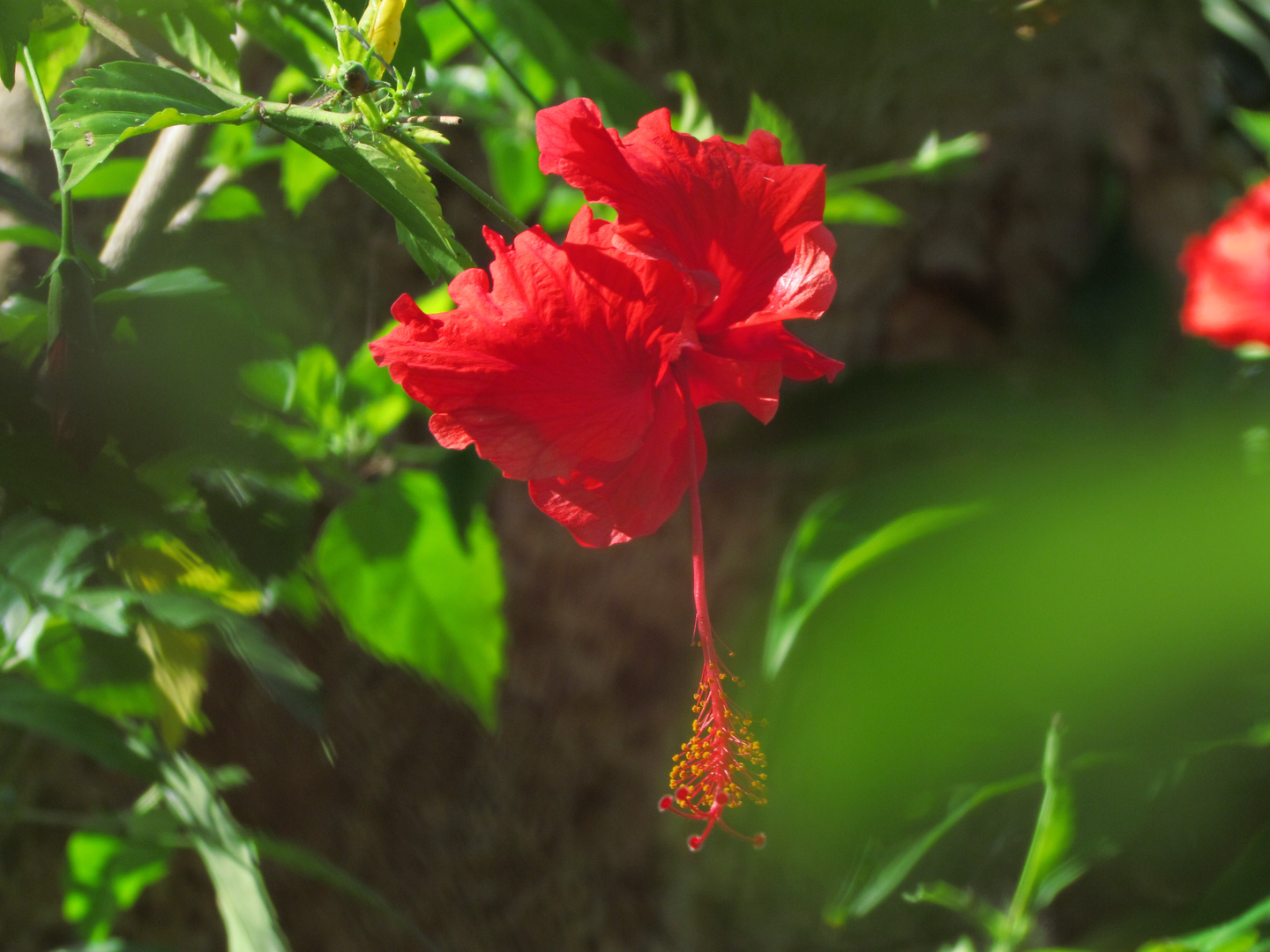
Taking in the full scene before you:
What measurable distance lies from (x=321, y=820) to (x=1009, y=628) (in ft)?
2.05

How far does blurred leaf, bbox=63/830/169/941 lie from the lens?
591 millimetres

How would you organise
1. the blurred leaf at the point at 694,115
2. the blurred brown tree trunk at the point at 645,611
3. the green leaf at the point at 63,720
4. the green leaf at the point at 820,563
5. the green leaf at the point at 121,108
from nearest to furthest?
the green leaf at the point at 121,108, the green leaf at the point at 63,720, the blurred leaf at the point at 694,115, the green leaf at the point at 820,563, the blurred brown tree trunk at the point at 645,611

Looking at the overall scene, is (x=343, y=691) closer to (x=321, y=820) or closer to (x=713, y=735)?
(x=321, y=820)

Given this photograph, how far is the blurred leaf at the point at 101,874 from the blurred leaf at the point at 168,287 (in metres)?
0.40

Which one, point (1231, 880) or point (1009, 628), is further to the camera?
point (1009, 628)

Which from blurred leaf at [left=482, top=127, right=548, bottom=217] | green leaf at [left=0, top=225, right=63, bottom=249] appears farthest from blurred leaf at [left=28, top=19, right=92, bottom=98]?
blurred leaf at [left=482, top=127, right=548, bottom=217]

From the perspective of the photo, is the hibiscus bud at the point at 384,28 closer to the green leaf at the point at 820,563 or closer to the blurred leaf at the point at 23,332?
the blurred leaf at the point at 23,332

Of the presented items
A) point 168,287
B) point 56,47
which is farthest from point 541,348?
point 56,47

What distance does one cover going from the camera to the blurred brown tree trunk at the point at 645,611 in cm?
83

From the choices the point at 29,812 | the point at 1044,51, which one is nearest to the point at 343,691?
the point at 29,812

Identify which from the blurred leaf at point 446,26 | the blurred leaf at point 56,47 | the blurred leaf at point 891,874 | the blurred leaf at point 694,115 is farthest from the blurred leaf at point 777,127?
the blurred leaf at point 891,874

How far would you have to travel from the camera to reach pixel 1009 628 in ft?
2.60

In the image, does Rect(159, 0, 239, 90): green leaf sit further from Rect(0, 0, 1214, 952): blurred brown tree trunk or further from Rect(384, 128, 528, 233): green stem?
Rect(0, 0, 1214, 952): blurred brown tree trunk

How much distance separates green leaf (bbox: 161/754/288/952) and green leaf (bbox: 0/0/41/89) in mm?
376
